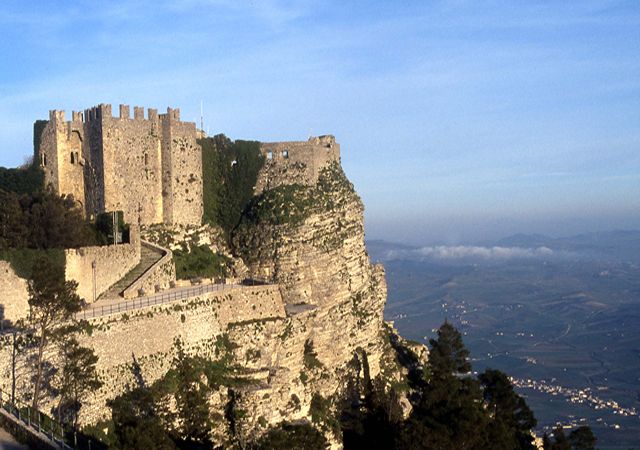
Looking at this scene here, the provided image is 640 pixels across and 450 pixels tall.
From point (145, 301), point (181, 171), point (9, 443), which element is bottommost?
point (9, 443)

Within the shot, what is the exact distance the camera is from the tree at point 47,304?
3025cm

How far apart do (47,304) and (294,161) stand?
25.0 metres

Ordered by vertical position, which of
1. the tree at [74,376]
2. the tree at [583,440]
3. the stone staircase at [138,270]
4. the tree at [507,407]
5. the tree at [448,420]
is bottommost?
the tree at [583,440]

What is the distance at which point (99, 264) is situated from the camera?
4112 centimetres

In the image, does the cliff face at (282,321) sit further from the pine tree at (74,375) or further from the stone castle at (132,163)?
the stone castle at (132,163)

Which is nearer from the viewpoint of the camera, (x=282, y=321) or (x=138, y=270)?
(x=282, y=321)

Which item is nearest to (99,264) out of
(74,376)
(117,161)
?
(117,161)

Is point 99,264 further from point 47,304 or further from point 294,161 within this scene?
point 294,161

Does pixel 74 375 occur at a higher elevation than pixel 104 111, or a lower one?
lower

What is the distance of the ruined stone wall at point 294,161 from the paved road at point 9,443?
28.3 metres

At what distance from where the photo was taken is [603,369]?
13650 centimetres

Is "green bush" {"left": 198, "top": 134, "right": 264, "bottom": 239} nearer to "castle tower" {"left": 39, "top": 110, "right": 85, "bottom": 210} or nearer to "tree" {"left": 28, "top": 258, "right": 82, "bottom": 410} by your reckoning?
"castle tower" {"left": 39, "top": 110, "right": 85, "bottom": 210}

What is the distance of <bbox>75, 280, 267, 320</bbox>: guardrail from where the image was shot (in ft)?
116

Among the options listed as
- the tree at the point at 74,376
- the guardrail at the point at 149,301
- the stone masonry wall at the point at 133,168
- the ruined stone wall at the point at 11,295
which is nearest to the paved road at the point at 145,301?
the guardrail at the point at 149,301
